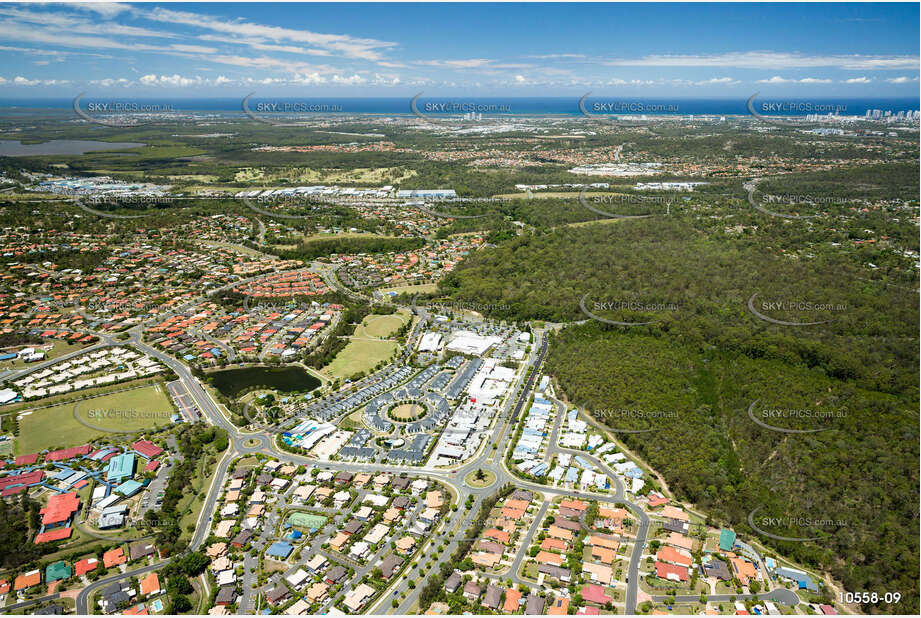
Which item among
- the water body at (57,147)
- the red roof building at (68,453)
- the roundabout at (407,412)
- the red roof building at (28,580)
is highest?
the water body at (57,147)

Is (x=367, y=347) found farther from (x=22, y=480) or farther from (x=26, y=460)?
(x=22, y=480)

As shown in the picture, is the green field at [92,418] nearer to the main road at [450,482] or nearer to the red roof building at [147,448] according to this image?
the red roof building at [147,448]

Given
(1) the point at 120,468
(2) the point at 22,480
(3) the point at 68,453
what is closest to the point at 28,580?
(1) the point at 120,468

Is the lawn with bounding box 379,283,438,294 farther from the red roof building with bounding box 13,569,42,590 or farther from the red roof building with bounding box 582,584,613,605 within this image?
the red roof building with bounding box 13,569,42,590

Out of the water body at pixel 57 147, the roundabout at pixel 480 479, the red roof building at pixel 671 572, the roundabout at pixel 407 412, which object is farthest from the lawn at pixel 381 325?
the water body at pixel 57 147

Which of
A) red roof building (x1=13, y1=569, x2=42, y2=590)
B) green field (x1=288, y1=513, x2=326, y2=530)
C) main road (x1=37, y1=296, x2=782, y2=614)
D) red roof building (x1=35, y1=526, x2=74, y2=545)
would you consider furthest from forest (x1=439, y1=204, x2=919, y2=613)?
red roof building (x1=13, y1=569, x2=42, y2=590)

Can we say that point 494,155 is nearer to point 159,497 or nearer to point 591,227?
point 591,227
